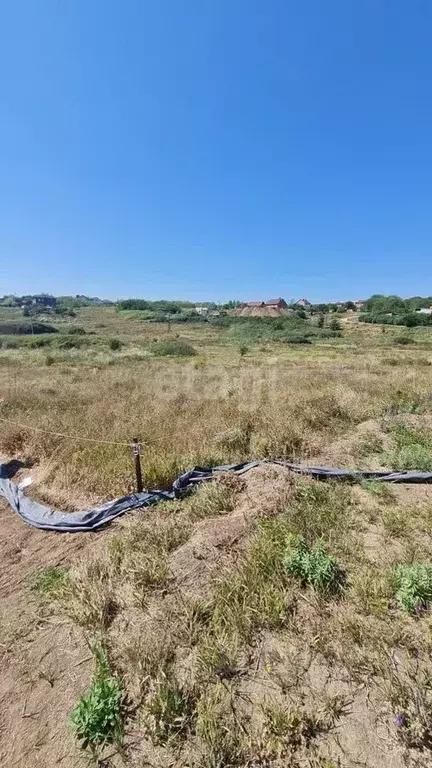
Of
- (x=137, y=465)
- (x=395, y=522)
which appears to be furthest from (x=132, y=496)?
(x=395, y=522)

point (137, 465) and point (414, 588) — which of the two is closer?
point (414, 588)

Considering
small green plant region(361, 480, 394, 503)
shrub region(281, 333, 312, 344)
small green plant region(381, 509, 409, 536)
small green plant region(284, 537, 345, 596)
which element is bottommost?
shrub region(281, 333, 312, 344)

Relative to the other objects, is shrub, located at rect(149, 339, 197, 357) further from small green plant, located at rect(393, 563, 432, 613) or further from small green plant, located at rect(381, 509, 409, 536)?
small green plant, located at rect(393, 563, 432, 613)

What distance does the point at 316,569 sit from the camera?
2.68 meters

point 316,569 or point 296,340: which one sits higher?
point 316,569

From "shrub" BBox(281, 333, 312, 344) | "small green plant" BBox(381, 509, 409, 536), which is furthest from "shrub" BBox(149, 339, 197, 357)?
"small green plant" BBox(381, 509, 409, 536)

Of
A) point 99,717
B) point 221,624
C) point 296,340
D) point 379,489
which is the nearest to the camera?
point 99,717

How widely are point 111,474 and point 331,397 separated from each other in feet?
17.5

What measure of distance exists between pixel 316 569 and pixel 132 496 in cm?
220

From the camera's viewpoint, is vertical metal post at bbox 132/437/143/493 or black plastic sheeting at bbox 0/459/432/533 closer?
black plastic sheeting at bbox 0/459/432/533

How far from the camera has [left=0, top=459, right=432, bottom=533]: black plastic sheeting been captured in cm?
387

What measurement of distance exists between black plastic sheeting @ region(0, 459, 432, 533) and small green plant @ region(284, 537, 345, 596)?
5.58ft

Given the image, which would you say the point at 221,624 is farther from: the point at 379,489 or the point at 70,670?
the point at 379,489

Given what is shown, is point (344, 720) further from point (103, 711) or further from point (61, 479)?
point (61, 479)
